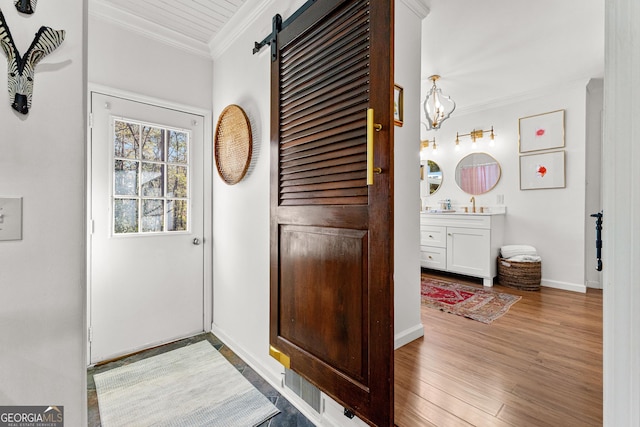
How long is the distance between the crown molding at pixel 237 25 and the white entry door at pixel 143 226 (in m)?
0.66

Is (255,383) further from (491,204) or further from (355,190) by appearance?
(491,204)

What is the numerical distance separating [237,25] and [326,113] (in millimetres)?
1546

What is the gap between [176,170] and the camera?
254 centimetres

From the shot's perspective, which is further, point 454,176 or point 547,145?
point 454,176

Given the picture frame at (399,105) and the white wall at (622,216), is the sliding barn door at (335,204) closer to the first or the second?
the white wall at (622,216)

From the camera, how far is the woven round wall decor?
214 cm

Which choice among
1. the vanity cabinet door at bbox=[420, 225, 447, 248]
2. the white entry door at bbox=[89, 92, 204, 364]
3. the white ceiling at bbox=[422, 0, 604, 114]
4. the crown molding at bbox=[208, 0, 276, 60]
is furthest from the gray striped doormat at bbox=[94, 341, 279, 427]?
the vanity cabinet door at bbox=[420, 225, 447, 248]

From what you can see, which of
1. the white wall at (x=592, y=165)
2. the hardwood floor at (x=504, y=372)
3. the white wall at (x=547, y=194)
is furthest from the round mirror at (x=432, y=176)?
the hardwood floor at (x=504, y=372)

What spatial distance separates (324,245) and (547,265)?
12.7ft

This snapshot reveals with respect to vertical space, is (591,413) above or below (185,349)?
above

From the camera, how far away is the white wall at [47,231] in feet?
2.87

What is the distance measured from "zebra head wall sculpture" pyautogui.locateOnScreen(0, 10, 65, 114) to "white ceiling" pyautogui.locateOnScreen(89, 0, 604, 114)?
155cm

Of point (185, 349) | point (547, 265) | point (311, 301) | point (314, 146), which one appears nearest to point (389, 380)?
point (311, 301)

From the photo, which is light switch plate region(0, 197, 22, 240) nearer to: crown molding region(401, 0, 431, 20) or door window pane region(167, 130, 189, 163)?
door window pane region(167, 130, 189, 163)
